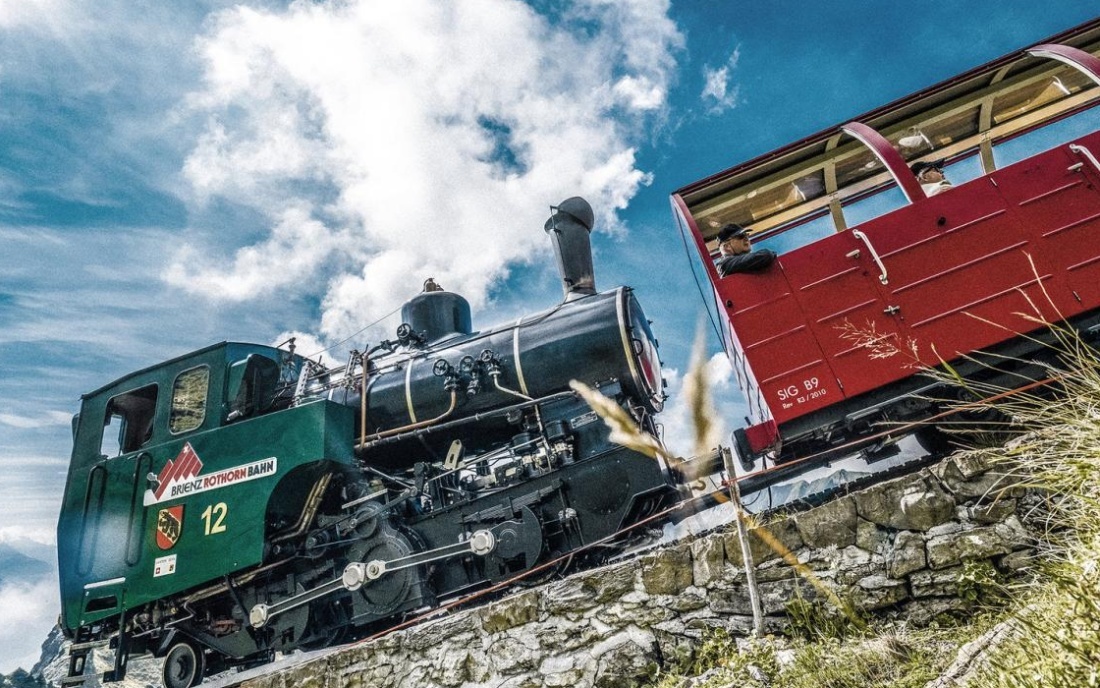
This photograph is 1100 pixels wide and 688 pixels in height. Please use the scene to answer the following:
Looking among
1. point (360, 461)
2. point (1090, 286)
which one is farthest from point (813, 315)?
point (360, 461)

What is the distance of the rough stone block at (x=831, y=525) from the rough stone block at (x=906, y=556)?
199 mm

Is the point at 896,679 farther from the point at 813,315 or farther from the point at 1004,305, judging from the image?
the point at 1004,305

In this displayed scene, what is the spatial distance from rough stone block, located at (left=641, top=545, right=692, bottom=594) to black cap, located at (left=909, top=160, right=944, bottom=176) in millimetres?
3504

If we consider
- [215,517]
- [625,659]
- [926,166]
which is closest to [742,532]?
[625,659]

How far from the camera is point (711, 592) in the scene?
348 centimetres

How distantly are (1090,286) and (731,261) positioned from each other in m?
2.30


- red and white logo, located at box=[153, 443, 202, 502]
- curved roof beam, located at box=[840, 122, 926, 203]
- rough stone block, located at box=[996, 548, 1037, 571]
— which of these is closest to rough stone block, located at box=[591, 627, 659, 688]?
rough stone block, located at box=[996, 548, 1037, 571]

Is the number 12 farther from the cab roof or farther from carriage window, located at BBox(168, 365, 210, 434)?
the cab roof

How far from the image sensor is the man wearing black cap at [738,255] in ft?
14.9

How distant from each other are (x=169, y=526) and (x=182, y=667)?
1311mm

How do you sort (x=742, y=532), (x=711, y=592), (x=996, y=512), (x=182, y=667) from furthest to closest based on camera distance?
(x=182, y=667) < (x=711, y=592) < (x=996, y=512) < (x=742, y=532)

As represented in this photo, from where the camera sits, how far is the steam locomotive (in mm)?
5129

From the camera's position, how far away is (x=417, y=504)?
18.7 ft

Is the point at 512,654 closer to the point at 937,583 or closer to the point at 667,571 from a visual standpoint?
the point at 667,571
